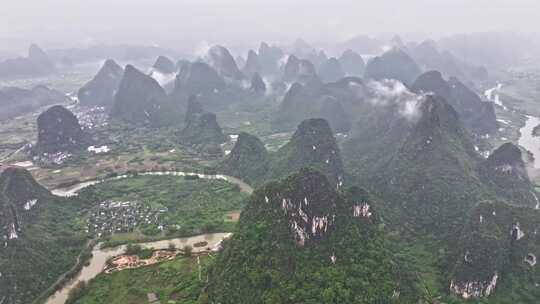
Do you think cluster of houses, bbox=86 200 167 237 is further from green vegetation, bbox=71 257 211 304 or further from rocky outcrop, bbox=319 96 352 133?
rocky outcrop, bbox=319 96 352 133

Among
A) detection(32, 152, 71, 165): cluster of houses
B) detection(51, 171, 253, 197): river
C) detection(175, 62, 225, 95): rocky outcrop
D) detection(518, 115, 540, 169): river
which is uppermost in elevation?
detection(175, 62, 225, 95): rocky outcrop

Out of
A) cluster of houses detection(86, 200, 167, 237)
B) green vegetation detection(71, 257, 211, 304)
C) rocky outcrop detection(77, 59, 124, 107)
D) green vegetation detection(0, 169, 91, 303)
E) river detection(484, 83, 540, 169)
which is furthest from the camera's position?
rocky outcrop detection(77, 59, 124, 107)

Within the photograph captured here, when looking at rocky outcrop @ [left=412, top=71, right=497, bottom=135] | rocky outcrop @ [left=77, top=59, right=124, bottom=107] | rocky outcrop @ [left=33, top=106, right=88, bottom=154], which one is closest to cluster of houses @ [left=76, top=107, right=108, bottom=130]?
rocky outcrop @ [left=77, top=59, right=124, bottom=107]

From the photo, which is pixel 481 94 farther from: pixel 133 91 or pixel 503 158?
pixel 133 91

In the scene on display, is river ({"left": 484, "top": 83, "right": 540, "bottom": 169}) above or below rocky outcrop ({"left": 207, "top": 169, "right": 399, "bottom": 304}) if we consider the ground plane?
below

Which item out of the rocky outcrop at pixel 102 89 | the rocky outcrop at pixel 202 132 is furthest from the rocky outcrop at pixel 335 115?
the rocky outcrop at pixel 102 89

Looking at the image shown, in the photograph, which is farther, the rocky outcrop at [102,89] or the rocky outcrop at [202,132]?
the rocky outcrop at [102,89]

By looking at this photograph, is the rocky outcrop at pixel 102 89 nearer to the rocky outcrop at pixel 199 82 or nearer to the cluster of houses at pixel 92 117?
the cluster of houses at pixel 92 117

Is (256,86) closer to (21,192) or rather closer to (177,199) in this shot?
(177,199)
